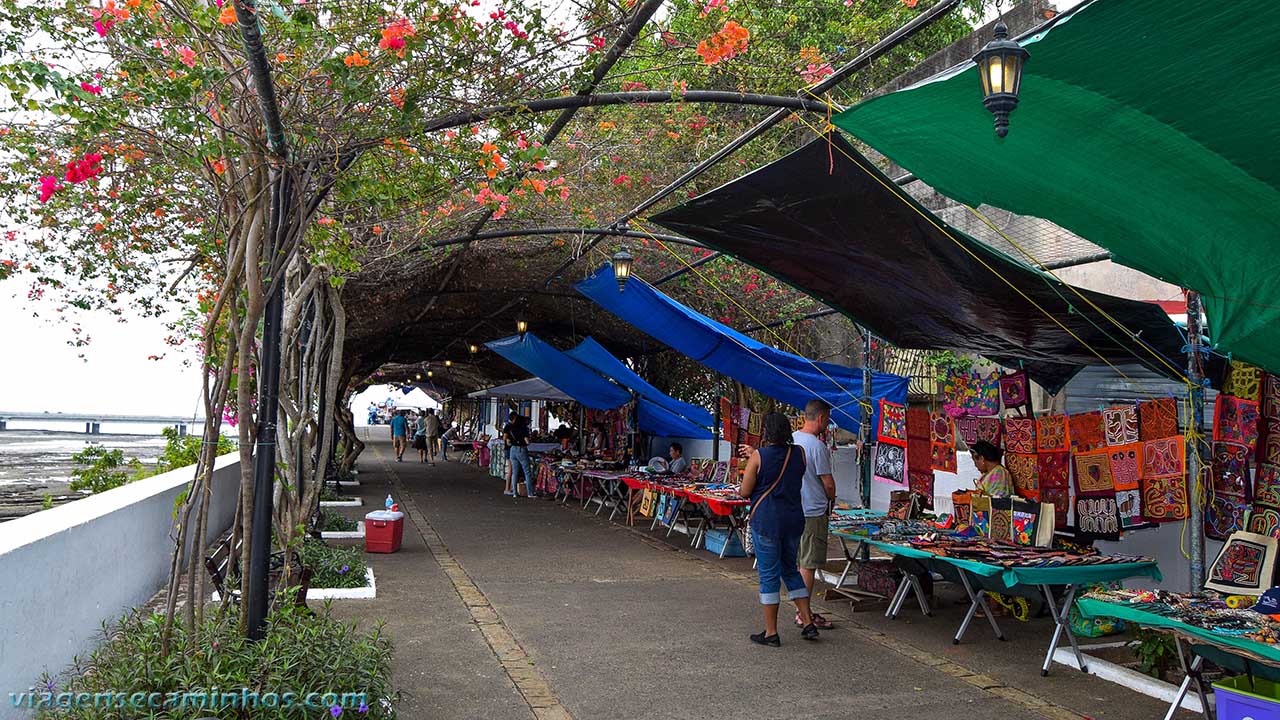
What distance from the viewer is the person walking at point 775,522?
5.84m

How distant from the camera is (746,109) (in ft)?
39.2

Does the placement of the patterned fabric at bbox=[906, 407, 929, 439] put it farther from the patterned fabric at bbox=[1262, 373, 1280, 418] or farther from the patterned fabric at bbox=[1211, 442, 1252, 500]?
the patterned fabric at bbox=[1262, 373, 1280, 418]

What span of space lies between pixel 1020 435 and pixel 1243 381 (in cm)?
184

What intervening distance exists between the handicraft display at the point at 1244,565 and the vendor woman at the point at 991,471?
5.96ft

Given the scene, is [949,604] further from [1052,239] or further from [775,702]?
[1052,239]

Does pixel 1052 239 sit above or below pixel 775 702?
above

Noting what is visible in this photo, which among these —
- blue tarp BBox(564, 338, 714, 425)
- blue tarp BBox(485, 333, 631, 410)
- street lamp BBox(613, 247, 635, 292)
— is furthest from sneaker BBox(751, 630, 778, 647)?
blue tarp BBox(485, 333, 631, 410)

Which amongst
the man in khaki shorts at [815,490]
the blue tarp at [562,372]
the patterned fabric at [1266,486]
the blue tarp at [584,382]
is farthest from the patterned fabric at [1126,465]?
the blue tarp at [562,372]

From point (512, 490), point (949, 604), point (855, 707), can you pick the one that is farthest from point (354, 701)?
point (512, 490)

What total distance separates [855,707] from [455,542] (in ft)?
22.1

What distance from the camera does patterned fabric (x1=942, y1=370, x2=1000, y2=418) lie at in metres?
7.74

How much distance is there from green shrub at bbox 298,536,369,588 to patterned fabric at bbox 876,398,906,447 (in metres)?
5.09

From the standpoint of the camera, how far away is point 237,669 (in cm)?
364

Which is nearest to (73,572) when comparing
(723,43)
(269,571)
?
(269,571)
